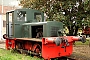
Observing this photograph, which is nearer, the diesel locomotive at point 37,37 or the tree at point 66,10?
the diesel locomotive at point 37,37

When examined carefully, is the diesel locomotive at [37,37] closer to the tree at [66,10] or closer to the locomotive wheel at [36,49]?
the locomotive wheel at [36,49]

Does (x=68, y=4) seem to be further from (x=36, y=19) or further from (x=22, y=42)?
(x=22, y=42)

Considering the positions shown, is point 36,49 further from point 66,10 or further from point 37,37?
point 66,10

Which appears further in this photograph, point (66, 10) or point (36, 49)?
point (66, 10)

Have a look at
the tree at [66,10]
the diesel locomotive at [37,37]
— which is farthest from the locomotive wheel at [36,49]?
the tree at [66,10]

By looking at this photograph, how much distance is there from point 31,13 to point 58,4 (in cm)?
388

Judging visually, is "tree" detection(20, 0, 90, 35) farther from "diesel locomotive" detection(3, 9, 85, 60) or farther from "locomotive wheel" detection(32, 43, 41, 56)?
"locomotive wheel" detection(32, 43, 41, 56)

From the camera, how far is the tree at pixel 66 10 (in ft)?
44.0

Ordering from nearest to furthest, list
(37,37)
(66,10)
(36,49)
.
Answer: (36,49) → (37,37) → (66,10)

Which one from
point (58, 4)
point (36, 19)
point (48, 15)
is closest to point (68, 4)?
point (58, 4)

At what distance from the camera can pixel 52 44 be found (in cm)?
783

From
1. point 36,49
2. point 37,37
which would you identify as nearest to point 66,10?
point 37,37

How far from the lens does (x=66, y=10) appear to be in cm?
1429

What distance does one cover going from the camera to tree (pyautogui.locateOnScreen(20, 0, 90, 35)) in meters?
13.4
